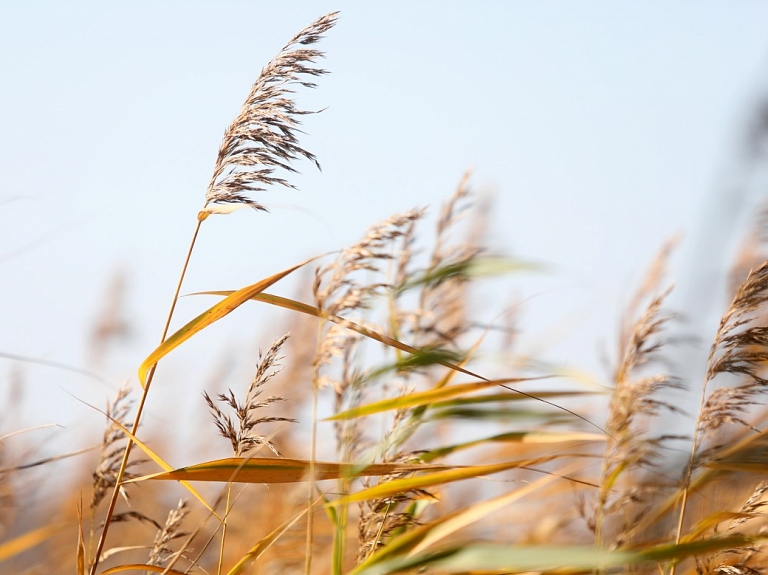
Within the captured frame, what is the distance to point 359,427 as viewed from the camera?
1.81 meters

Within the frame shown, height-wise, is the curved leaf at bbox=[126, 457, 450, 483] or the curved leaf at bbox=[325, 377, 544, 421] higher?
the curved leaf at bbox=[325, 377, 544, 421]

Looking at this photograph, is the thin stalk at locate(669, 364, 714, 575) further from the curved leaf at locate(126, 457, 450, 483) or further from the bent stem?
the bent stem

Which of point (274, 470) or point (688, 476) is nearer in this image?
point (274, 470)

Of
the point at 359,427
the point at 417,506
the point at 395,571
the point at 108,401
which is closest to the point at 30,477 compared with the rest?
the point at 108,401

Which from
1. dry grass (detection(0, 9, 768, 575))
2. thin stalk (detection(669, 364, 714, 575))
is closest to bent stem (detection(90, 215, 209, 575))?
dry grass (detection(0, 9, 768, 575))

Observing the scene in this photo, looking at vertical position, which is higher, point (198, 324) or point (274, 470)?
point (198, 324)

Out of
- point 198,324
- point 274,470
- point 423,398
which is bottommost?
point 274,470

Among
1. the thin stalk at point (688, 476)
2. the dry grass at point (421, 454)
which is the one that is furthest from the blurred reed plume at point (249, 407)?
the thin stalk at point (688, 476)

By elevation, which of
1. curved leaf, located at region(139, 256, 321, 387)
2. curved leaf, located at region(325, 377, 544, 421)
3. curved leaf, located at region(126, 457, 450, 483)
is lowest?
curved leaf, located at region(126, 457, 450, 483)

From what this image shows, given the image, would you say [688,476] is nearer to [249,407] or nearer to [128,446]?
[249,407]

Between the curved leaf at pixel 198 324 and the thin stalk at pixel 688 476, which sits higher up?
the curved leaf at pixel 198 324

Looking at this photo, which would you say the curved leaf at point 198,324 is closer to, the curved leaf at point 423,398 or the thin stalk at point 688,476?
the curved leaf at point 423,398

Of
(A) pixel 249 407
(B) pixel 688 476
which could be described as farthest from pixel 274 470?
(B) pixel 688 476

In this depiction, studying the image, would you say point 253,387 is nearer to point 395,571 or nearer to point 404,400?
point 404,400
